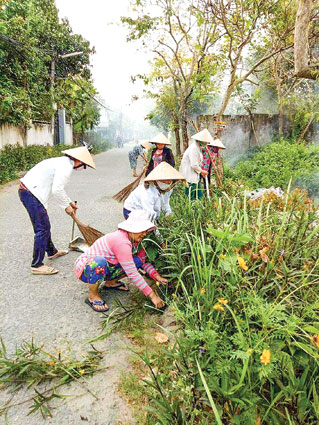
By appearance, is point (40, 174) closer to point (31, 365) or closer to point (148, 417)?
point (31, 365)

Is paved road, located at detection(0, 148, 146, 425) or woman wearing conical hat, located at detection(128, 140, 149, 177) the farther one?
woman wearing conical hat, located at detection(128, 140, 149, 177)

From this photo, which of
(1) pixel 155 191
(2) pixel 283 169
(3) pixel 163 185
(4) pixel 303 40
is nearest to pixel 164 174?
(3) pixel 163 185

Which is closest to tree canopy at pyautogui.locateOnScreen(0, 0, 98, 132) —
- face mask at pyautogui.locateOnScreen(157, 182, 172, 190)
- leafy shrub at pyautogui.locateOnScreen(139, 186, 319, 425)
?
face mask at pyautogui.locateOnScreen(157, 182, 172, 190)

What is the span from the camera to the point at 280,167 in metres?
8.38

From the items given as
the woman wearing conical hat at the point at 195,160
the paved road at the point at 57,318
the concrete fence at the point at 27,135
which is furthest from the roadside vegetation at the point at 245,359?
the concrete fence at the point at 27,135

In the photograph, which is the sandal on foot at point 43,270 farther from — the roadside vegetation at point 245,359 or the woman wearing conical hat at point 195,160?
the woman wearing conical hat at point 195,160

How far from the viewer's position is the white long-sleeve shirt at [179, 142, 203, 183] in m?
4.52

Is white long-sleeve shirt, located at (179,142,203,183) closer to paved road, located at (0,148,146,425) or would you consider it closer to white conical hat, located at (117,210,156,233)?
paved road, located at (0,148,146,425)

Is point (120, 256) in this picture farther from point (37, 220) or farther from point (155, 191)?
point (37, 220)

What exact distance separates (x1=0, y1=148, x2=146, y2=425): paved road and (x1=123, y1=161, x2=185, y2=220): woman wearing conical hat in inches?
39.4

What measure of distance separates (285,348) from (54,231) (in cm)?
396

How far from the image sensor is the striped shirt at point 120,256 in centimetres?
243

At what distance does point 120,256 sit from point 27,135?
11.3 metres

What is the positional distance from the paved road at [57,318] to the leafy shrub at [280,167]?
490 centimetres
